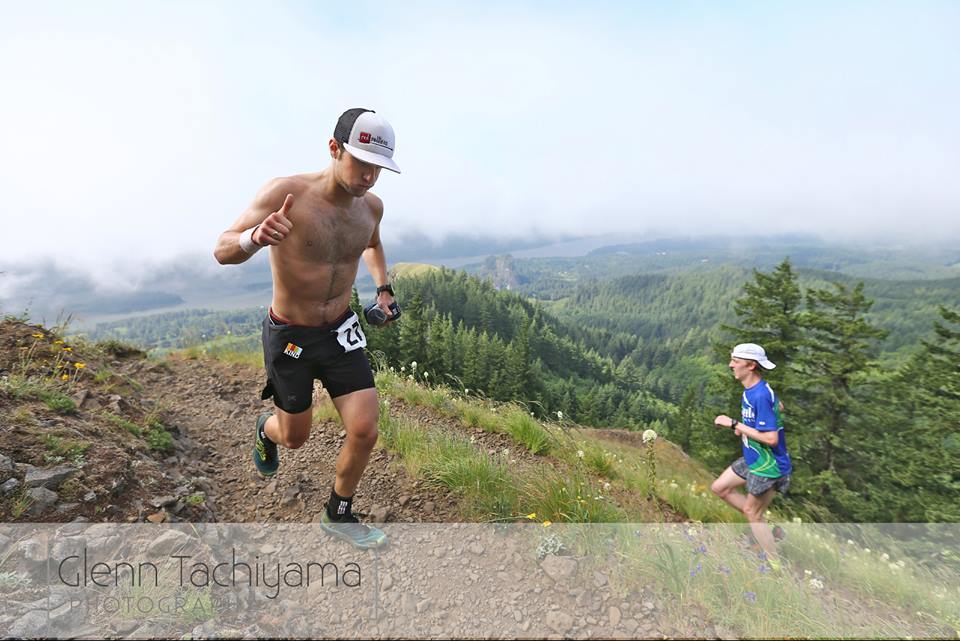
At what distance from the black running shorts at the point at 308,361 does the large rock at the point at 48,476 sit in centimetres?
169

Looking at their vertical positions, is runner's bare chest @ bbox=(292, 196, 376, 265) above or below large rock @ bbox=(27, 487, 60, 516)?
above

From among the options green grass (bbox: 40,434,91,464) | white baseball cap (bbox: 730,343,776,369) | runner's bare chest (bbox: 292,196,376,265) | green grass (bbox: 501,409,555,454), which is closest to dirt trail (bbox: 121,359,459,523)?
green grass (bbox: 40,434,91,464)

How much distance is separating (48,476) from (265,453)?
1.61 m

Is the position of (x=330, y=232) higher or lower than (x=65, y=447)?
higher

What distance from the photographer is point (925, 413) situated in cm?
2183

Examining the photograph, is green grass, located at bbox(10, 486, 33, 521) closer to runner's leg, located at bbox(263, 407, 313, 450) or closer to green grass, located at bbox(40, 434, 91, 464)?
green grass, located at bbox(40, 434, 91, 464)

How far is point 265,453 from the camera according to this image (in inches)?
175

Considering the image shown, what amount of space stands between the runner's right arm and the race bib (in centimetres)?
106

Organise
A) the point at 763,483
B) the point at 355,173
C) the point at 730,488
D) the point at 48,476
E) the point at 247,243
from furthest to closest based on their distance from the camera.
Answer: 1. the point at 730,488
2. the point at 763,483
3. the point at 48,476
4. the point at 355,173
5. the point at 247,243

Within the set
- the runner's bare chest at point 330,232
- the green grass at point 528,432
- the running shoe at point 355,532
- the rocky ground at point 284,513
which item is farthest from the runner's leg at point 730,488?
the runner's bare chest at point 330,232

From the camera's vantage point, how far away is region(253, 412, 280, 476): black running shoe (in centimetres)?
442

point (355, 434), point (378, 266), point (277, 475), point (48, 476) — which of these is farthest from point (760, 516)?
point (48, 476)

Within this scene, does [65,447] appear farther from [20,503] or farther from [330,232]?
[330,232]

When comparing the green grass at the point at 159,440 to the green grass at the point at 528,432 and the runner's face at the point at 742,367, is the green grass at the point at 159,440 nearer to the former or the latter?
the green grass at the point at 528,432
